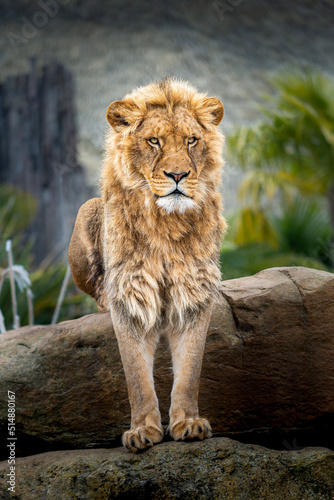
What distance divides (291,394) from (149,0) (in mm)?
11060

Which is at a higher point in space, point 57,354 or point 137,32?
point 137,32

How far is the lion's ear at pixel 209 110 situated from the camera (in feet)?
11.7

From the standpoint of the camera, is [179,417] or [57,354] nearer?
[179,417]

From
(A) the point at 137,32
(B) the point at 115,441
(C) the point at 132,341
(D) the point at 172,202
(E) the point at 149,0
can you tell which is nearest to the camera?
(D) the point at 172,202

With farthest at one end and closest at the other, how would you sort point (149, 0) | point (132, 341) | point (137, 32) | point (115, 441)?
1. point (137, 32)
2. point (149, 0)
3. point (115, 441)
4. point (132, 341)

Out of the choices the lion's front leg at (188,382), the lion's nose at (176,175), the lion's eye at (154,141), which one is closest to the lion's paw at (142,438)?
the lion's front leg at (188,382)

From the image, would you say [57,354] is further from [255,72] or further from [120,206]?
[255,72]

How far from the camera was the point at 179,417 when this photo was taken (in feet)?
10.9

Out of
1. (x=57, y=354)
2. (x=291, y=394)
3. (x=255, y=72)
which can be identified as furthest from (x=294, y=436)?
(x=255, y=72)

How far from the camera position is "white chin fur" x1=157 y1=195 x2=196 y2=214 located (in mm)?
3275

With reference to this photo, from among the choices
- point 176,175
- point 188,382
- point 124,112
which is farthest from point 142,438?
point 124,112

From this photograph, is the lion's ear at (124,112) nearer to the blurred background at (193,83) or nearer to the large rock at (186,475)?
the large rock at (186,475)

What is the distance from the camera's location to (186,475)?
10.6ft

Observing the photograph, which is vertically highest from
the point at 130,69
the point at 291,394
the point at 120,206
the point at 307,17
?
the point at 307,17
